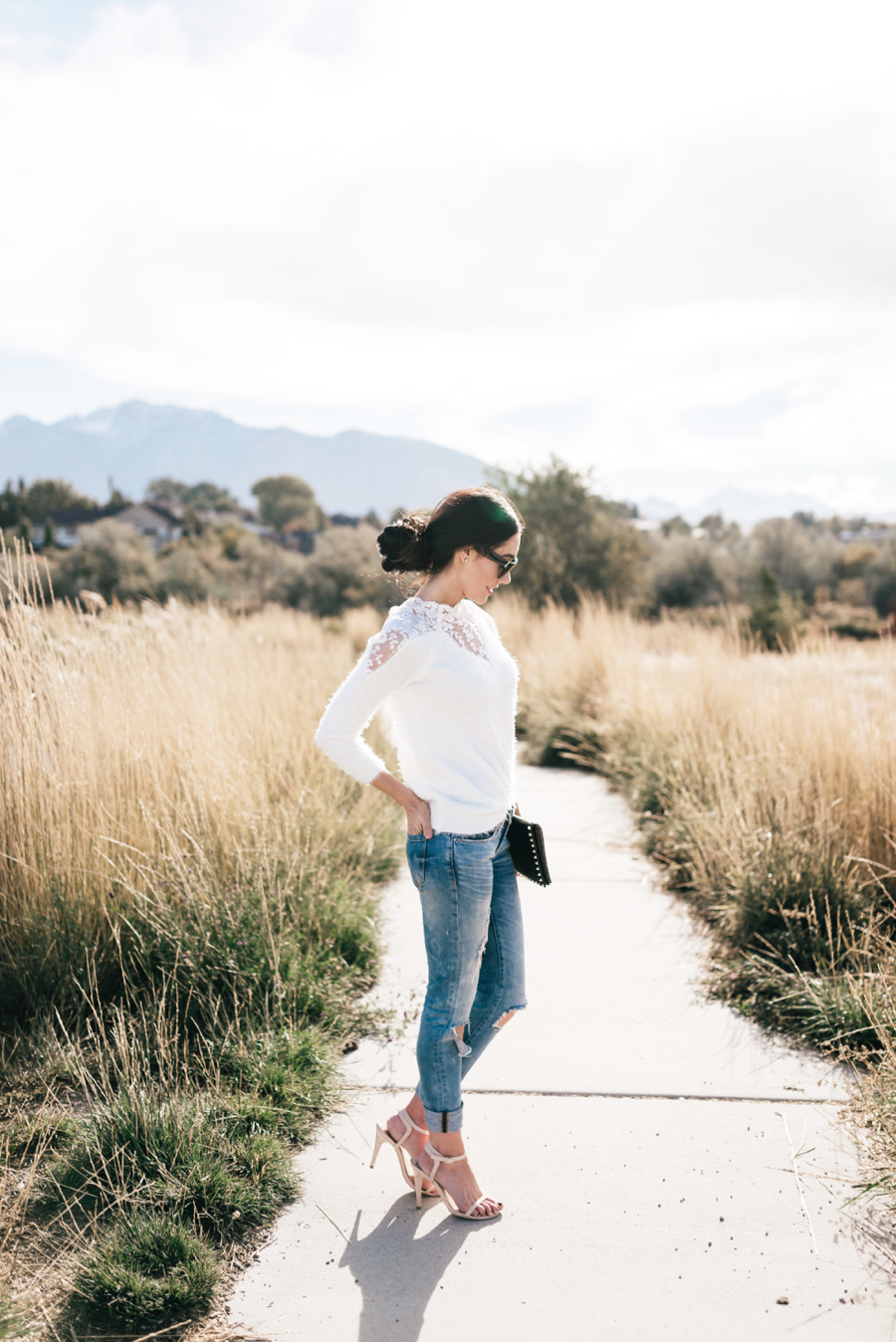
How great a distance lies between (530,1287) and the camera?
203 cm

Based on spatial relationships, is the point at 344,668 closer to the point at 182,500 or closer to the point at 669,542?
the point at 669,542

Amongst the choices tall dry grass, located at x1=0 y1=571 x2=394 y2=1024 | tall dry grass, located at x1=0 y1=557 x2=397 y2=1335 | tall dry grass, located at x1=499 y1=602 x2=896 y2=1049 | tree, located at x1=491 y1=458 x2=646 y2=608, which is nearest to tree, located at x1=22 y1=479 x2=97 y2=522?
tree, located at x1=491 y1=458 x2=646 y2=608

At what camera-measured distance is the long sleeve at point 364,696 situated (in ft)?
6.98

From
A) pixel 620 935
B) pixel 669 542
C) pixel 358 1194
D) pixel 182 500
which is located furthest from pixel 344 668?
pixel 182 500

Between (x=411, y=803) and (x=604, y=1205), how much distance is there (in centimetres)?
124

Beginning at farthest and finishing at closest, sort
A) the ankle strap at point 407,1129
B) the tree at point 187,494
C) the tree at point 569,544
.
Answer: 1. the tree at point 187,494
2. the tree at point 569,544
3. the ankle strap at point 407,1129

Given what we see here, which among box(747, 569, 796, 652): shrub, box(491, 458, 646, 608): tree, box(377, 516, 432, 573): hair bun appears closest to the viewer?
box(377, 516, 432, 573): hair bun

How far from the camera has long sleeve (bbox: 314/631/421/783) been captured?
213cm

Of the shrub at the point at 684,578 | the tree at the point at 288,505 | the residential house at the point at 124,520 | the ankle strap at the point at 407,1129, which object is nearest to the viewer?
the ankle strap at the point at 407,1129

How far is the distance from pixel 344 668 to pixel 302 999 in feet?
17.0

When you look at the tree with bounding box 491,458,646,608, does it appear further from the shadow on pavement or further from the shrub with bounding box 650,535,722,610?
the shadow on pavement

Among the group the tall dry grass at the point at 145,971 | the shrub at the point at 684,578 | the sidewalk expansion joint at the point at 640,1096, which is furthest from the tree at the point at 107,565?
the sidewalk expansion joint at the point at 640,1096

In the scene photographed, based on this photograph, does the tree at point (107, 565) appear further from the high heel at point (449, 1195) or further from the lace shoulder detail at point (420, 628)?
the high heel at point (449, 1195)

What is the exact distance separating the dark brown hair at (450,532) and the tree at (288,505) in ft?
245
